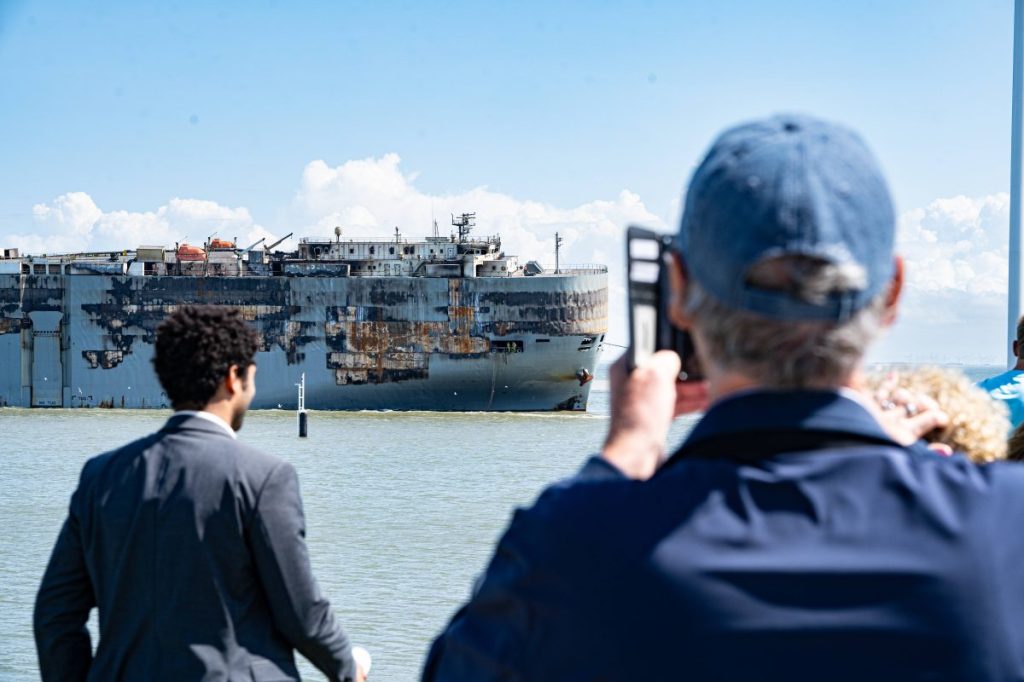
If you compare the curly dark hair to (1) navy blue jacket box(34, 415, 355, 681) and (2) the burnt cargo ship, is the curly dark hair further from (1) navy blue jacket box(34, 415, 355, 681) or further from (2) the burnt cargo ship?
(2) the burnt cargo ship

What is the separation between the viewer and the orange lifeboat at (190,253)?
177ft

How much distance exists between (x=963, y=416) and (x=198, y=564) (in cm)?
163

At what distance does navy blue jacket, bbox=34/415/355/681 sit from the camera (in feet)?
9.02

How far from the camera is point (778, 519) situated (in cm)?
125

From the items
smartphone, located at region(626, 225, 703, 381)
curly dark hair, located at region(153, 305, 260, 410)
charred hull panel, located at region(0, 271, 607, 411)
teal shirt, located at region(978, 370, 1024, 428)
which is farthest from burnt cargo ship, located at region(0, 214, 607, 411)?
smartphone, located at region(626, 225, 703, 381)

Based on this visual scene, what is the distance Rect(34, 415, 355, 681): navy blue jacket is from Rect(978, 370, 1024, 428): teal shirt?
2578mm

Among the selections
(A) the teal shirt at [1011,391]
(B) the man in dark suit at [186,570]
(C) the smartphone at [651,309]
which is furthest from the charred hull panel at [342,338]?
(C) the smartphone at [651,309]

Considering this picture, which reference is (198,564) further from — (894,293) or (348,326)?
(348,326)

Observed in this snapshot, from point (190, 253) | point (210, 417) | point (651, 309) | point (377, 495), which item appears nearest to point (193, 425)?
point (210, 417)

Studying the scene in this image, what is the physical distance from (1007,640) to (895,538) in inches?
6.3

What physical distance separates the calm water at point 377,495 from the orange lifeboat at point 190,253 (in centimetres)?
758

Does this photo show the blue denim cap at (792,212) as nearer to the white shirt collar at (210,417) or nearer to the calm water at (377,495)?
the white shirt collar at (210,417)

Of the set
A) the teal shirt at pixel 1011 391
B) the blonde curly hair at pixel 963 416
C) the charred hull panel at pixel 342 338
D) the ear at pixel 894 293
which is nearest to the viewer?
the ear at pixel 894 293

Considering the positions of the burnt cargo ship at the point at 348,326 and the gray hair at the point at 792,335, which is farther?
the burnt cargo ship at the point at 348,326
